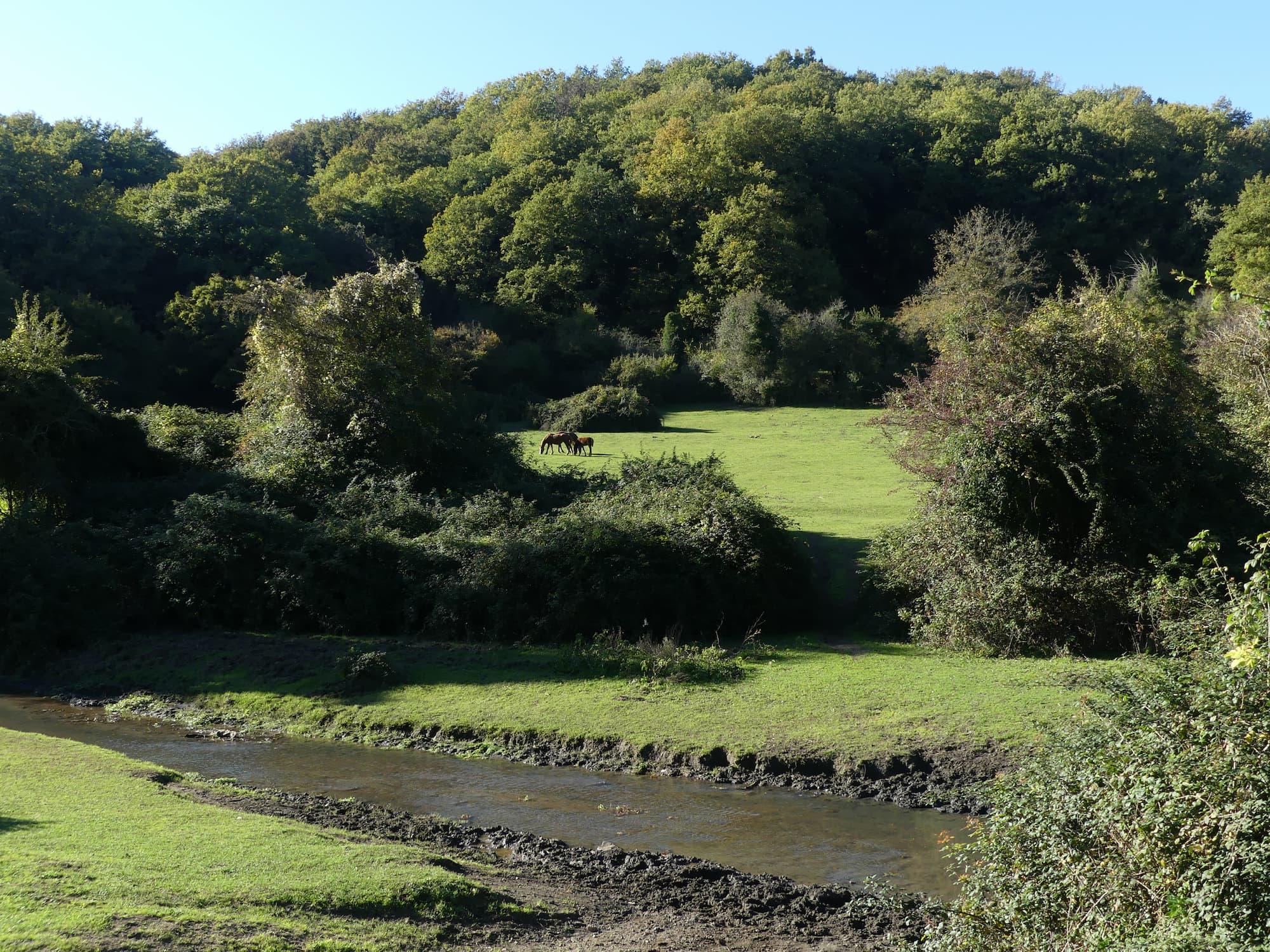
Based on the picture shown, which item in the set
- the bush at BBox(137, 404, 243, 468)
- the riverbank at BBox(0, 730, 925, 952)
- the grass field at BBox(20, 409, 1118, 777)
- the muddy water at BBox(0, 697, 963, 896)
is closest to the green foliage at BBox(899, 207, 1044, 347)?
the bush at BBox(137, 404, 243, 468)

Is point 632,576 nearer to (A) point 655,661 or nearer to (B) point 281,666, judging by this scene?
(A) point 655,661

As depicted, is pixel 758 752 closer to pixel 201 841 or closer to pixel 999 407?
pixel 201 841

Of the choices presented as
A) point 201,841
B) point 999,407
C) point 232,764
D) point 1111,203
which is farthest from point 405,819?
point 1111,203

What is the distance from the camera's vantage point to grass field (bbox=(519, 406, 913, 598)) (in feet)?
85.9

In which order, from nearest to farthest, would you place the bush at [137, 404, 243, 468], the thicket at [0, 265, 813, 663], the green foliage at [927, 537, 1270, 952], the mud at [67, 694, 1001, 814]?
the green foliage at [927, 537, 1270, 952]
the mud at [67, 694, 1001, 814]
the thicket at [0, 265, 813, 663]
the bush at [137, 404, 243, 468]

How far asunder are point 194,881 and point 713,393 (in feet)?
171

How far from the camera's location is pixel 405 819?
39.7ft

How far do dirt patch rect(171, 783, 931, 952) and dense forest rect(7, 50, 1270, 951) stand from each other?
4.40 ft

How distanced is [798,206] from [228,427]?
176 ft

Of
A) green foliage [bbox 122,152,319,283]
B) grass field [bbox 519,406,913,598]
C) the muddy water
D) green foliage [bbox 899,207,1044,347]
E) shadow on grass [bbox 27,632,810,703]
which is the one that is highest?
green foliage [bbox 122,152,319,283]

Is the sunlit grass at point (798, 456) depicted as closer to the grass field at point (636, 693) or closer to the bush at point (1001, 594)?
the bush at point (1001, 594)

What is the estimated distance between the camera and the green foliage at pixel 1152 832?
6.06 meters

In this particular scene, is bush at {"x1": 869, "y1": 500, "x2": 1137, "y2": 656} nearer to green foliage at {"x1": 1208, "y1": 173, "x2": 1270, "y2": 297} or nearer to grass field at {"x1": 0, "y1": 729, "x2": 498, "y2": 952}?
grass field at {"x1": 0, "y1": 729, "x2": 498, "y2": 952}

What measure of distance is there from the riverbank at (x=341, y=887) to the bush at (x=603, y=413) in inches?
1496
